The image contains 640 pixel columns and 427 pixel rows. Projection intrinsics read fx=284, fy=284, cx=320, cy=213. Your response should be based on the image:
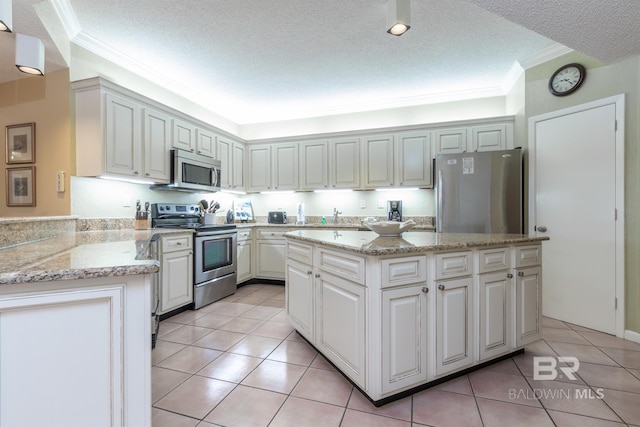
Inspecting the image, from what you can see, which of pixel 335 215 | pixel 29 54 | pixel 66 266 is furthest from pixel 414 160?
pixel 29 54

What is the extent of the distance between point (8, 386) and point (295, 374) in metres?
1.41

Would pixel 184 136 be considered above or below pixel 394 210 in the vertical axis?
above

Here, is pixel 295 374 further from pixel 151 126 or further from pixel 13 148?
pixel 13 148

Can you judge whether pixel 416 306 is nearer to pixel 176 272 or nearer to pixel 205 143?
pixel 176 272

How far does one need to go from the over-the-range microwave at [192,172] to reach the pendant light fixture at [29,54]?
1.32 meters

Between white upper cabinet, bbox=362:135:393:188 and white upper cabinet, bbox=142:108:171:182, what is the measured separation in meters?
2.62

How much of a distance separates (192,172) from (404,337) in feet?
10.1

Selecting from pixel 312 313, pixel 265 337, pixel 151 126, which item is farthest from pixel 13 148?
pixel 312 313

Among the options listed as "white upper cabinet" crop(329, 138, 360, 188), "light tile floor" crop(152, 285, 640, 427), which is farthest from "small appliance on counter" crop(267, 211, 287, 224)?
"light tile floor" crop(152, 285, 640, 427)

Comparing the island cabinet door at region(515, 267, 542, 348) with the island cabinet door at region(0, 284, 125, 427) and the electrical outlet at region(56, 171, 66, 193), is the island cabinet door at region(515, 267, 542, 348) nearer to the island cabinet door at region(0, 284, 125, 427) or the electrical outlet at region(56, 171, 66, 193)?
the island cabinet door at region(0, 284, 125, 427)

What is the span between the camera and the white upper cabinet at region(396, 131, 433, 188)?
13.1 feet

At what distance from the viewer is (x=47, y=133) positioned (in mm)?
2744

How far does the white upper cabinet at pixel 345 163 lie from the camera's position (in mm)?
4309

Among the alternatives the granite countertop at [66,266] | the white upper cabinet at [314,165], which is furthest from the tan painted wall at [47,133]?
the white upper cabinet at [314,165]
